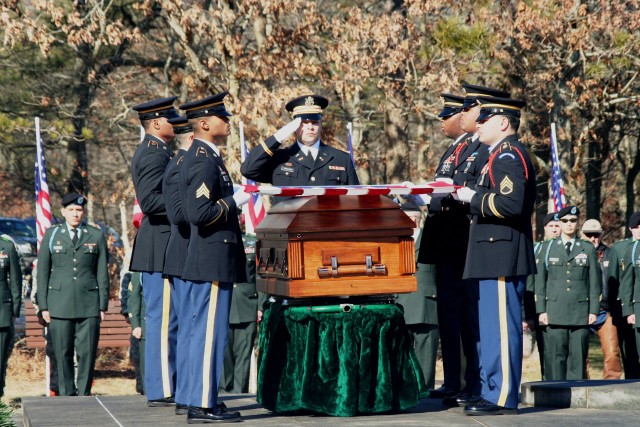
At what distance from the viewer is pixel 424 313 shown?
1163cm

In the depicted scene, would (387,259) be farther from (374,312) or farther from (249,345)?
(249,345)

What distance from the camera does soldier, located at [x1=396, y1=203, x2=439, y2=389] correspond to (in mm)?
11562

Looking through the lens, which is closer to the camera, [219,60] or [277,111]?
[277,111]

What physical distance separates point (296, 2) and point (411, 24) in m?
1.52

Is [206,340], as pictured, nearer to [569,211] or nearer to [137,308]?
[137,308]

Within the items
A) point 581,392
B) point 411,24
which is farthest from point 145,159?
point 411,24

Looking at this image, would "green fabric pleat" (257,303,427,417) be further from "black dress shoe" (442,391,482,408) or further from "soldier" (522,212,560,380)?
"soldier" (522,212,560,380)

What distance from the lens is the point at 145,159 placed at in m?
8.16

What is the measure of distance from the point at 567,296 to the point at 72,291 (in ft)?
15.4

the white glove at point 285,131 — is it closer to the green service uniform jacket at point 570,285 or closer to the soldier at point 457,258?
the soldier at point 457,258

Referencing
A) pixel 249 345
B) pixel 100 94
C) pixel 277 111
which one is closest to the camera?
pixel 249 345

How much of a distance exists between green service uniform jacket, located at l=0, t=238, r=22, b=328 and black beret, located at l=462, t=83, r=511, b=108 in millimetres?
5297

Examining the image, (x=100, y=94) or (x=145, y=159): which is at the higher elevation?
(x=100, y=94)

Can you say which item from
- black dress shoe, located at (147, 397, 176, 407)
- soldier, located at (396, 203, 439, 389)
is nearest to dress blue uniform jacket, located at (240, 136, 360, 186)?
black dress shoe, located at (147, 397, 176, 407)
